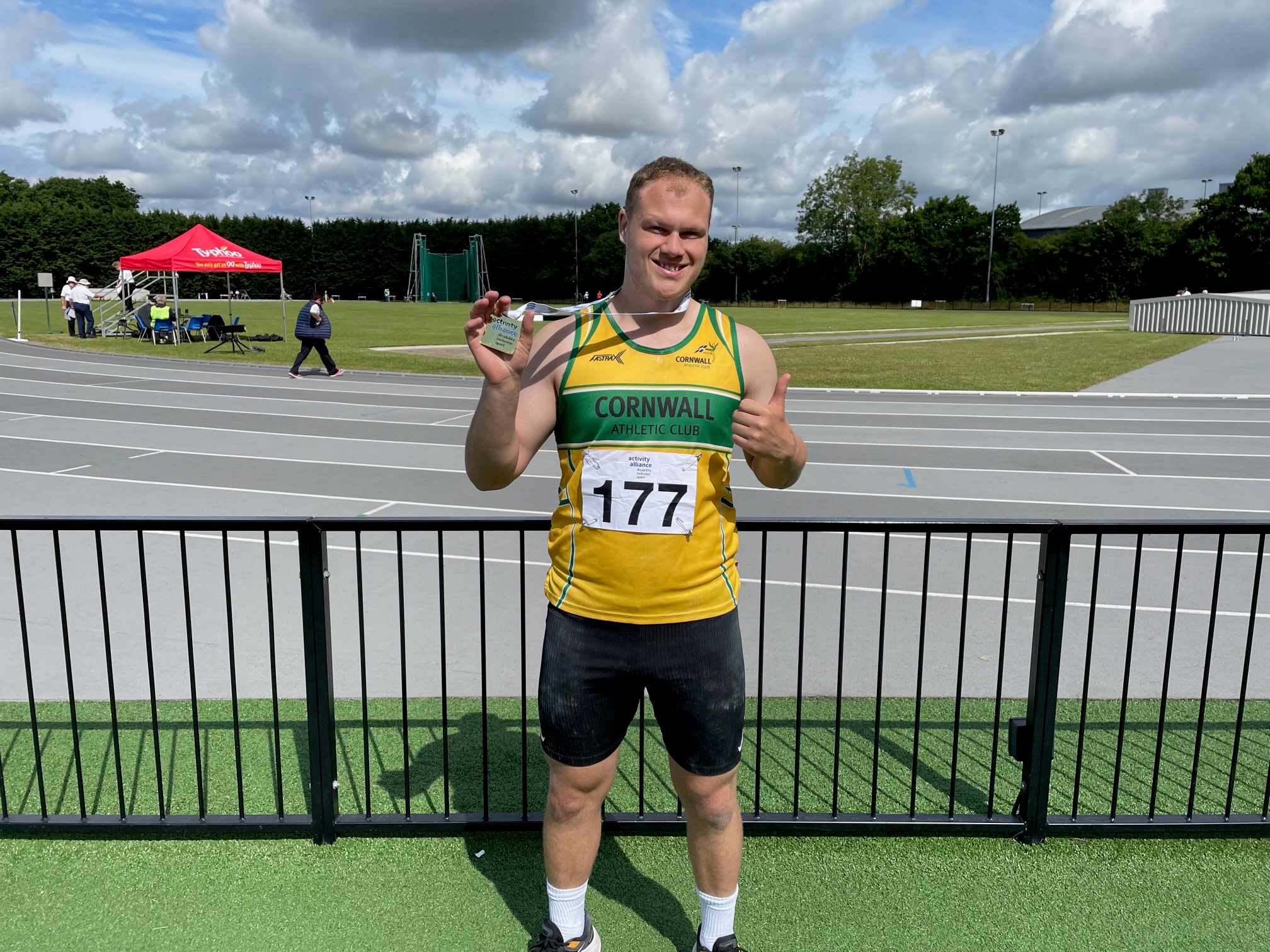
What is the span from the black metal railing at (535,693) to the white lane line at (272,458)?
138 inches

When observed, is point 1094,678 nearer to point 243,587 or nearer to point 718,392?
point 718,392

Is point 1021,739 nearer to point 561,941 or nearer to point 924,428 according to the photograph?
point 561,941

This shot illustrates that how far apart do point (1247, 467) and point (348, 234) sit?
76.8 meters

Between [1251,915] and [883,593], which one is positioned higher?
[883,593]

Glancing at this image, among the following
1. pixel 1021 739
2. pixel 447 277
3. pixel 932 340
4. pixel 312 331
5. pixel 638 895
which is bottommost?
pixel 638 895

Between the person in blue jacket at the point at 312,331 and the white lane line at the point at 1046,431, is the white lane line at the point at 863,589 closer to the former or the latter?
the white lane line at the point at 1046,431

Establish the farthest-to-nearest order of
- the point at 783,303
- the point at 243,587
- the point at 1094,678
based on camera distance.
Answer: the point at 783,303
the point at 243,587
the point at 1094,678

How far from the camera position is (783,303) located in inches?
3066

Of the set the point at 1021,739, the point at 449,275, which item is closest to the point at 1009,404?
the point at 1021,739

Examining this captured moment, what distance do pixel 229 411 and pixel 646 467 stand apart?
14.0 metres

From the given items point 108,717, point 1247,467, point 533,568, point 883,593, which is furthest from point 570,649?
point 1247,467

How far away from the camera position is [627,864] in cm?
311

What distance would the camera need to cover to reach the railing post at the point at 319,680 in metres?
2.97

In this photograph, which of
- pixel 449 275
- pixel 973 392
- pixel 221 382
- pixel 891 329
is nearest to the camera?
pixel 973 392
